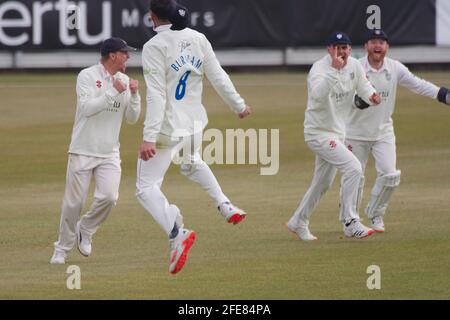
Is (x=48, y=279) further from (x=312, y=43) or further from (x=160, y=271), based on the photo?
(x=312, y=43)

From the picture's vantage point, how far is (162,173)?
1110 centimetres

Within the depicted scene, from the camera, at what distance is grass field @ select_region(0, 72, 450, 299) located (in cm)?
1077

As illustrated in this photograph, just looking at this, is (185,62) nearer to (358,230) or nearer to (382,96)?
(358,230)

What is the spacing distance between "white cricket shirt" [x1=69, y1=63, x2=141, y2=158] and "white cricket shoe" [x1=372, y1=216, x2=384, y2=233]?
3500 mm

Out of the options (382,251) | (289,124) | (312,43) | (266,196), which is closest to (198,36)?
(382,251)

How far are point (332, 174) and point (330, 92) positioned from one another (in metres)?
0.97

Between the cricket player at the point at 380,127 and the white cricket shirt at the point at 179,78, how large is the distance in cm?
364

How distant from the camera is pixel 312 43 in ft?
116

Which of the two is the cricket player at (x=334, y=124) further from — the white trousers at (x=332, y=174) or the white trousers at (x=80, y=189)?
the white trousers at (x=80, y=189)

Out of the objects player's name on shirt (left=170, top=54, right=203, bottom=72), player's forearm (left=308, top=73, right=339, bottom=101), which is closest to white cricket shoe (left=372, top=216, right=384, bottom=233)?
player's forearm (left=308, top=73, right=339, bottom=101)

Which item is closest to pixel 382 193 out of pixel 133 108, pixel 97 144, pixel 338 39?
pixel 338 39

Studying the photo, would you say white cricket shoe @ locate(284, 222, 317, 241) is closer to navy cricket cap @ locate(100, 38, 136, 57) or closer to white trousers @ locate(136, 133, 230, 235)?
white trousers @ locate(136, 133, 230, 235)

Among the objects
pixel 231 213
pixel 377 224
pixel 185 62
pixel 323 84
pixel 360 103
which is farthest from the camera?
pixel 377 224
